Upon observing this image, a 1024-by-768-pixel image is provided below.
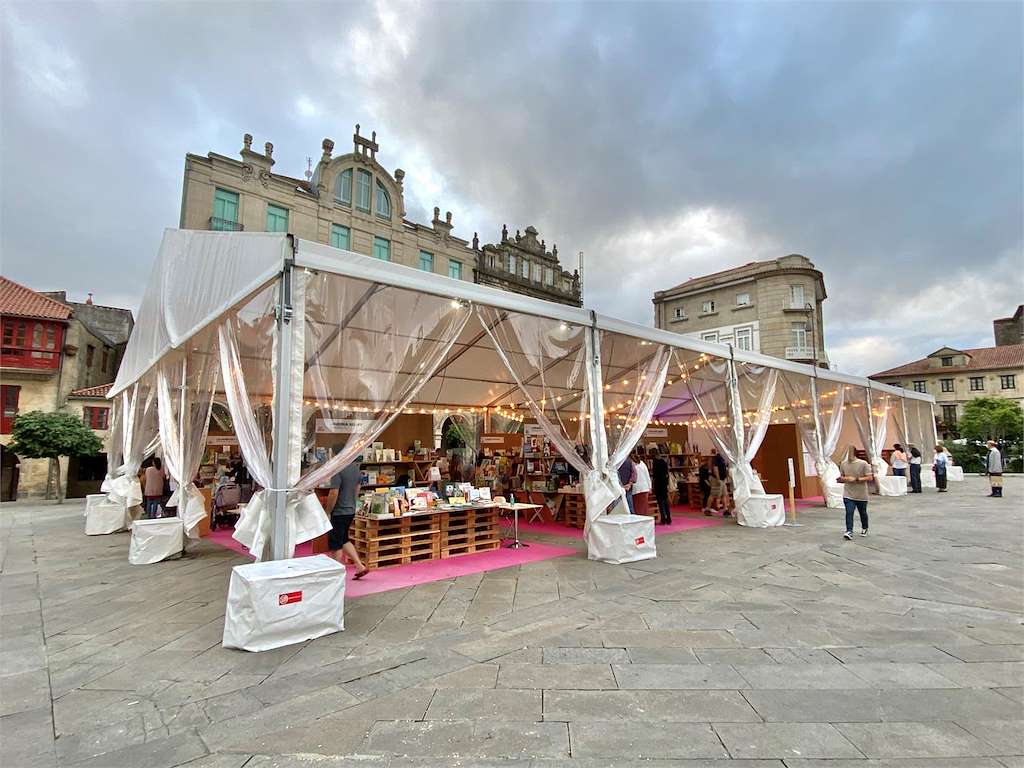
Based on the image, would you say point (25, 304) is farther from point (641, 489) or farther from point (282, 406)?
point (641, 489)

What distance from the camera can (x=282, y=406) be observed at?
4.37m

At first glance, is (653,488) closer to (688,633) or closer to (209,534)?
(688,633)

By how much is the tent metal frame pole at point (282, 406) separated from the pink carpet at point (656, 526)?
514 cm

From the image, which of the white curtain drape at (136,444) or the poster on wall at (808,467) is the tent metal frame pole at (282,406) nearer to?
the white curtain drape at (136,444)

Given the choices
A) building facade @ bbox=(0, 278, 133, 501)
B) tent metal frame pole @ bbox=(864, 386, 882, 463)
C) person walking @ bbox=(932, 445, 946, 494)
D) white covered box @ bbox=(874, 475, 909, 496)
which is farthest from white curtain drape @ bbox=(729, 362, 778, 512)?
building facade @ bbox=(0, 278, 133, 501)

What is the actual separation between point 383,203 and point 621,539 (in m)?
22.1

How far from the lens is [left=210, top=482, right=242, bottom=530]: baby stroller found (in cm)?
963

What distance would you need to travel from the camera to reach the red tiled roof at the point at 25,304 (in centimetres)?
1886

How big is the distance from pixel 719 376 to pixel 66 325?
76.4 ft

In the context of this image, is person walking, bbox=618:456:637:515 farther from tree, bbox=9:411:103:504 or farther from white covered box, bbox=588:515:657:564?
tree, bbox=9:411:103:504

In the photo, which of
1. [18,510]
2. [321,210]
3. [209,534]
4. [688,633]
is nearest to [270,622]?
[688,633]

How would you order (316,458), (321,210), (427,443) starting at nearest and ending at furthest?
(316,458) < (427,443) < (321,210)

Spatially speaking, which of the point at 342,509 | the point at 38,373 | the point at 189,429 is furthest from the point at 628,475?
the point at 38,373

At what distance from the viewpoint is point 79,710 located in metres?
2.89
